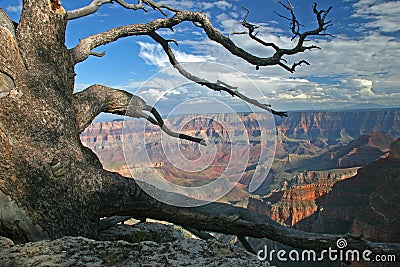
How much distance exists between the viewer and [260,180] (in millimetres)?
4023

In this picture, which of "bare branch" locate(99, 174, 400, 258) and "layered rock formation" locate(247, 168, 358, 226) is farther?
"layered rock formation" locate(247, 168, 358, 226)

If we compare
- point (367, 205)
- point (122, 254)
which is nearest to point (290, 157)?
point (367, 205)

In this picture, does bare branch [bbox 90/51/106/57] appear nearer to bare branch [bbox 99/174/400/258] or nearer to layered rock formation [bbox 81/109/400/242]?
layered rock formation [bbox 81/109/400/242]

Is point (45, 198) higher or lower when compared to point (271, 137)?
lower

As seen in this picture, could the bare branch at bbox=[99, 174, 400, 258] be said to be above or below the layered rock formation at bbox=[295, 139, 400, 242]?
above

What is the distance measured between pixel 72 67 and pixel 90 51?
512mm

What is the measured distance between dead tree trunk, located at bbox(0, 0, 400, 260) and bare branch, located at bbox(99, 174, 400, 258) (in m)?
0.01

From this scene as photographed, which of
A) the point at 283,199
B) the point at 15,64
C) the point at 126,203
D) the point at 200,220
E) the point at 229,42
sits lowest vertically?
the point at 283,199

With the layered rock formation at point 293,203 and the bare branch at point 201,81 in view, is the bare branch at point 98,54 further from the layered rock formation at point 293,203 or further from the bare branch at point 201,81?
the layered rock formation at point 293,203

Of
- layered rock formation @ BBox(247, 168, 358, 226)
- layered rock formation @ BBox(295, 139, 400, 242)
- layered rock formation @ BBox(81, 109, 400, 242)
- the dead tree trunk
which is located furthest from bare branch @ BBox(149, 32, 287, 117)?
layered rock formation @ BBox(247, 168, 358, 226)

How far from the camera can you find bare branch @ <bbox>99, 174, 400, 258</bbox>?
3.49m

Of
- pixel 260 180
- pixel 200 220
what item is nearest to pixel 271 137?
pixel 260 180

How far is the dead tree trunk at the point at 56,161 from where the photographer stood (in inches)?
112

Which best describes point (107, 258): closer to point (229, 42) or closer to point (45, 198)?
point (45, 198)
